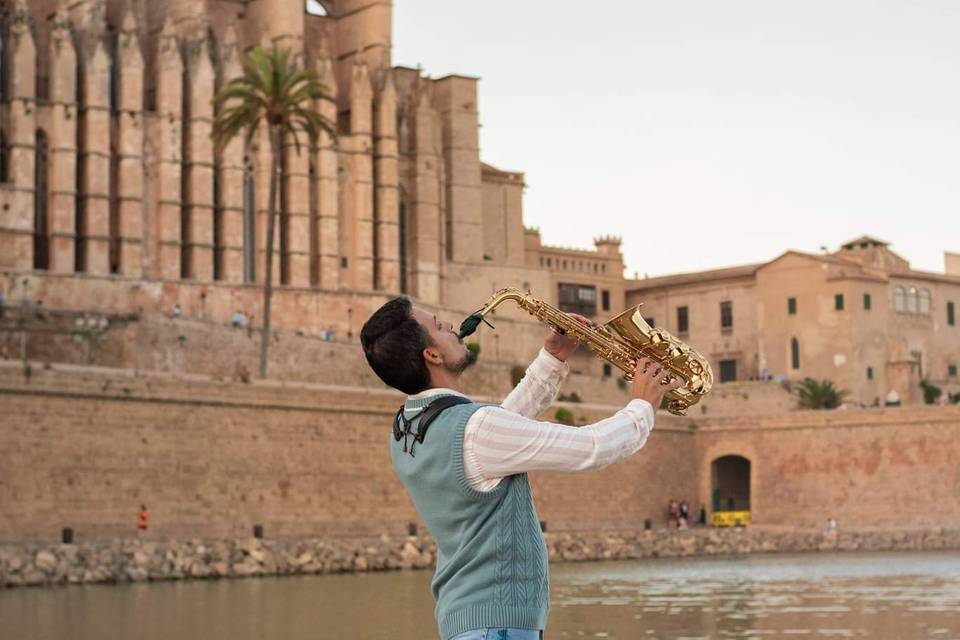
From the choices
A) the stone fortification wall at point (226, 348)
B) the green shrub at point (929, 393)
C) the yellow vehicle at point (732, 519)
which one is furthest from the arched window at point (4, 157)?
the green shrub at point (929, 393)

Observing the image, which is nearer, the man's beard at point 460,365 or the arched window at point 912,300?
the man's beard at point 460,365

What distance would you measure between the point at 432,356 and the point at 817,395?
166 feet

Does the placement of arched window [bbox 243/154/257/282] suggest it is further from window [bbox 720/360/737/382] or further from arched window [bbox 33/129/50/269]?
window [bbox 720/360/737/382]

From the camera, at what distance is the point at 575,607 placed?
73.7 feet

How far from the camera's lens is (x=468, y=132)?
6153 cm

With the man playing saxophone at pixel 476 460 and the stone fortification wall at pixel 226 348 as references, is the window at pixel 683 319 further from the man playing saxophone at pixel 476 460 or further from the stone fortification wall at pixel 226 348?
the man playing saxophone at pixel 476 460

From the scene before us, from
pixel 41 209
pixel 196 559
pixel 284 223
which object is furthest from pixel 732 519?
pixel 41 209

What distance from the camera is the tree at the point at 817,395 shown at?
55281 mm

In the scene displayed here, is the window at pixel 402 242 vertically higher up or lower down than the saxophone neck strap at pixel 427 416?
higher up

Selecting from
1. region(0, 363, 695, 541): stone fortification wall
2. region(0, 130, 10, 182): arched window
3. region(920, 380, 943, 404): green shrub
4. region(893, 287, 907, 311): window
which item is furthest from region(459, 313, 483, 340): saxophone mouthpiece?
region(893, 287, 907, 311): window

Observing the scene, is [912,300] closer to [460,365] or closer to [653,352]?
[653,352]

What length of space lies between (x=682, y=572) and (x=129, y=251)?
76.6 ft

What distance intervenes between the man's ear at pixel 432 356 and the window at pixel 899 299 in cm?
5635

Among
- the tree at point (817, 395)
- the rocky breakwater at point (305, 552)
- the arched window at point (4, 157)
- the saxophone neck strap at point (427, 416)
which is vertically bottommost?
the rocky breakwater at point (305, 552)
